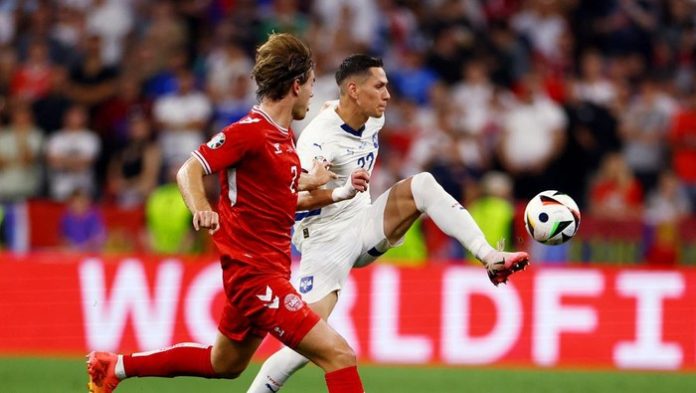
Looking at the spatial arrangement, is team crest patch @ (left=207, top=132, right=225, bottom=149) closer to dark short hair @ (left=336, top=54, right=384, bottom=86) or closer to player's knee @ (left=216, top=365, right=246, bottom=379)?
player's knee @ (left=216, top=365, right=246, bottom=379)

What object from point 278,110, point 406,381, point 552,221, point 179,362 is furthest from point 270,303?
point 406,381

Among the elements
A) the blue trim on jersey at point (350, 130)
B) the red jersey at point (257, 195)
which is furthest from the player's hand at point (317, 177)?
the blue trim on jersey at point (350, 130)

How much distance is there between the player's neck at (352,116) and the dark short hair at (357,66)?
6.9 inches

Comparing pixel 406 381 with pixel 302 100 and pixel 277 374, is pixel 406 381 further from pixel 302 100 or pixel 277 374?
pixel 302 100

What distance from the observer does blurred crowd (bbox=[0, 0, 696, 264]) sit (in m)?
15.1

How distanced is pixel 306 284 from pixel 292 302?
1.43 metres

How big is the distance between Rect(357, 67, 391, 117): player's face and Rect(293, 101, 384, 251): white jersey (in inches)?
7.2

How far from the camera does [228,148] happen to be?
693cm

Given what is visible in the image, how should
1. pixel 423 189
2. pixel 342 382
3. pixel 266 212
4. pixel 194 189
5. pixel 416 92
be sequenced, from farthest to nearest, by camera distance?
pixel 416 92 < pixel 423 189 < pixel 266 212 < pixel 342 382 < pixel 194 189

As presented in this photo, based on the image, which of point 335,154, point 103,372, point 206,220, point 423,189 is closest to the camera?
point 206,220

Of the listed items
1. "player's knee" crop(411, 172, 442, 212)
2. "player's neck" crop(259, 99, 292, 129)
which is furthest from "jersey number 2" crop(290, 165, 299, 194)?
"player's knee" crop(411, 172, 442, 212)

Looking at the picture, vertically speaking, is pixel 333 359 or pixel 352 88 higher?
pixel 352 88

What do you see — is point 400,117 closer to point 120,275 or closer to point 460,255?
point 460,255

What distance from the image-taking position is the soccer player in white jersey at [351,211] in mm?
8203
